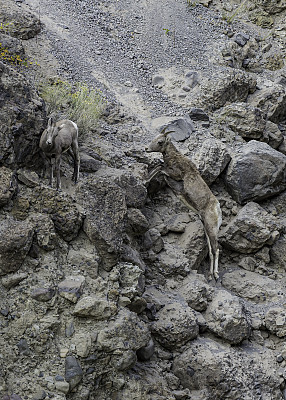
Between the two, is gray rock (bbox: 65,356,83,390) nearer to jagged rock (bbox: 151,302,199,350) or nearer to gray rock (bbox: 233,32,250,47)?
jagged rock (bbox: 151,302,199,350)

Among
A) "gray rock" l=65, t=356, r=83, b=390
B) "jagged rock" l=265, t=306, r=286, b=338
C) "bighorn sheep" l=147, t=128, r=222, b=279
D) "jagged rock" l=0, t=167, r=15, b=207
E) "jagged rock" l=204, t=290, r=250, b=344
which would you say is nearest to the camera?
"gray rock" l=65, t=356, r=83, b=390

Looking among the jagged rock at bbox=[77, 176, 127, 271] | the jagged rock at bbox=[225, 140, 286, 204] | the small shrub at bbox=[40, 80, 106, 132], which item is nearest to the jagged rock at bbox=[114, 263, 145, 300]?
the jagged rock at bbox=[77, 176, 127, 271]

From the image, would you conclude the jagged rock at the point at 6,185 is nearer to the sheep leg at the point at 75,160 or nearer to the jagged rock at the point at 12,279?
the jagged rock at the point at 12,279

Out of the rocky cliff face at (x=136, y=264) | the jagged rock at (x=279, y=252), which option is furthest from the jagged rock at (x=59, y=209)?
the jagged rock at (x=279, y=252)

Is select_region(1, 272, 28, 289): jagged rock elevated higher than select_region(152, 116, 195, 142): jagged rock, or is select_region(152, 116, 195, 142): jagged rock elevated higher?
select_region(1, 272, 28, 289): jagged rock

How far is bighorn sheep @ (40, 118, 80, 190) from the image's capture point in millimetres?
6582

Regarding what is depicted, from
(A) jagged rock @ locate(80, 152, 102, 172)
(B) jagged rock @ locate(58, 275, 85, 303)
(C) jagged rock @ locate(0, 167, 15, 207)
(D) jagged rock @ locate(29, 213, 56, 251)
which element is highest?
(C) jagged rock @ locate(0, 167, 15, 207)

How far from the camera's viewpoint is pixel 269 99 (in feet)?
39.4

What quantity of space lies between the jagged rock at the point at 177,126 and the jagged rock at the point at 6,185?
5036mm

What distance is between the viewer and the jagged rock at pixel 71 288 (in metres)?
5.79

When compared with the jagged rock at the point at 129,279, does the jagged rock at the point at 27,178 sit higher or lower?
higher

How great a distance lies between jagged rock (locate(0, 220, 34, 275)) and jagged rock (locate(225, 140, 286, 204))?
5486 millimetres

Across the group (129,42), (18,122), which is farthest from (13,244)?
(129,42)

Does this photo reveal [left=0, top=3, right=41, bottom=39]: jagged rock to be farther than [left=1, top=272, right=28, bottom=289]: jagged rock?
Yes
